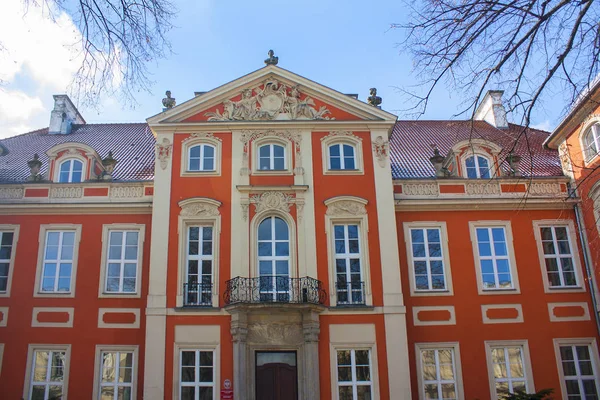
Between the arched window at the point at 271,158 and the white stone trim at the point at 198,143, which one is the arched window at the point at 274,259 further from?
the white stone trim at the point at 198,143

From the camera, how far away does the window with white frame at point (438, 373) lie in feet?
56.5

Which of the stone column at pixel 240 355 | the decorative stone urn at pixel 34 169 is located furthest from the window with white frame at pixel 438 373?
the decorative stone urn at pixel 34 169

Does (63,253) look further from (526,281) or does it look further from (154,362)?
(526,281)

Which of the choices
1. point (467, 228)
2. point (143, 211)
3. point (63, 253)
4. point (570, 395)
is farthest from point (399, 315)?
point (63, 253)

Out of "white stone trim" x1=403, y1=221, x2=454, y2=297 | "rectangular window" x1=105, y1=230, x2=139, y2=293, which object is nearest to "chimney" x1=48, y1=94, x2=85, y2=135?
"rectangular window" x1=105, y1=230, x2=139, y2=293

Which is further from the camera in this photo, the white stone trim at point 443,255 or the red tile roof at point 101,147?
the red tile roof at point 101,147

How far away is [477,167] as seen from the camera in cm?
2031

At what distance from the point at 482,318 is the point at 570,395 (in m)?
3.18

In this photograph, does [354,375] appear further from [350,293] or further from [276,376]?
[350,293]

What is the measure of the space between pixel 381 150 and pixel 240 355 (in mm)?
7510

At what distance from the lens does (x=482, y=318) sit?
59.2 feet

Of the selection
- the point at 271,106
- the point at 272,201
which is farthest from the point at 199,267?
the point at 271,106

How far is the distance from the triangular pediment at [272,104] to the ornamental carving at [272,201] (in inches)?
99.3

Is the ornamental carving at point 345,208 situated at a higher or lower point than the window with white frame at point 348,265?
higher
